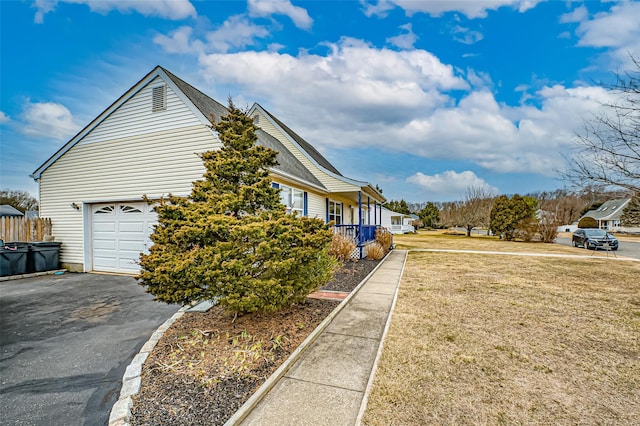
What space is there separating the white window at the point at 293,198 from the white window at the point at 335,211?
4.65 metres

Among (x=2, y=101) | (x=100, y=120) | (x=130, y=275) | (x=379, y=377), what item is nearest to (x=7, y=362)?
(x=379, y=377)

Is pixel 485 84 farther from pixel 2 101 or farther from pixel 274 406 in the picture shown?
pixel 2 101

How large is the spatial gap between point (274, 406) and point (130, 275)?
929 cm

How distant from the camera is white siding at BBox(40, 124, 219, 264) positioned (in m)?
9.04

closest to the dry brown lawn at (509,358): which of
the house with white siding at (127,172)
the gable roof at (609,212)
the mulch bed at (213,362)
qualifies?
the mulch bed at (213,362)

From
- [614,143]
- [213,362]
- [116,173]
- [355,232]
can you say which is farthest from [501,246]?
[116,173]

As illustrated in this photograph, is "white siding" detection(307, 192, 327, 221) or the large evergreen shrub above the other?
"white siding" detection(307, 192, 327, 221)

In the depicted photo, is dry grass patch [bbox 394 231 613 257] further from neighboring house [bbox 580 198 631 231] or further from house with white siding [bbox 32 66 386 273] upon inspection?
neighboring house [bbox 580 198 631 231]

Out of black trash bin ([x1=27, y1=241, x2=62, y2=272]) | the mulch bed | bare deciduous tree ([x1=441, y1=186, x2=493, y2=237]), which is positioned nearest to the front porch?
the mulch bed

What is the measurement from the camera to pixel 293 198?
11117 mm

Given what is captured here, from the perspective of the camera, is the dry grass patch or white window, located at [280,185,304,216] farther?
the dry grass patch

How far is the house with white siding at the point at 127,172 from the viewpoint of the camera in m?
9.09

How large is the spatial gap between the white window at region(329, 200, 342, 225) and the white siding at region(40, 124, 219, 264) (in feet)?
28.4

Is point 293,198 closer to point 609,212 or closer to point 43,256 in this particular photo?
point 43,256
